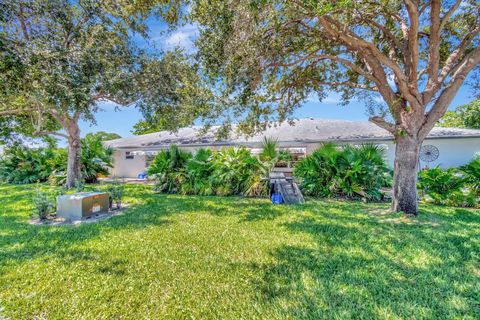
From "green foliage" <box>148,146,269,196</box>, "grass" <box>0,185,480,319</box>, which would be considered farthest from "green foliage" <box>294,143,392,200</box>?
"grass" <box>0,185,480,319</box>

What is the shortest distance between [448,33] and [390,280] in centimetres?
1113

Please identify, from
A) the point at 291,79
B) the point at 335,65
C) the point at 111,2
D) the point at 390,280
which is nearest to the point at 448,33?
the point at 335,65

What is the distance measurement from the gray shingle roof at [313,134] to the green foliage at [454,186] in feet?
20.0

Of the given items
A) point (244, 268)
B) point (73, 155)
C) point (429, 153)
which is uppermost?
point (429, 153)

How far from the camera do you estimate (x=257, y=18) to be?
21.2ft

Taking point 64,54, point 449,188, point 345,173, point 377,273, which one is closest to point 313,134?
point 345,173

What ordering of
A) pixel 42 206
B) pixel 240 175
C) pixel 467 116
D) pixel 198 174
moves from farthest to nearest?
1. pixel 467 116
2. pixel 198 174
3. pixel 240 175
4. pixel 42 206

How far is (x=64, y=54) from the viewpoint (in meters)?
7.39

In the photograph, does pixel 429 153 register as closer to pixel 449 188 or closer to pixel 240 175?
pixel 449 188

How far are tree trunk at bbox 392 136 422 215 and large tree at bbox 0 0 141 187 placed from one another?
36.5ft

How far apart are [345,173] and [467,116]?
29262 mm

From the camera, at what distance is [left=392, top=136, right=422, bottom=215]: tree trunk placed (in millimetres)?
7922

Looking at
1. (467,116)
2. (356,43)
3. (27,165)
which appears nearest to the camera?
(356,43)

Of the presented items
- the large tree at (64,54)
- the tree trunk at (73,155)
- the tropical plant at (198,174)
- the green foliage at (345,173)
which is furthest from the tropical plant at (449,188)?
the tree trunk at (73,155)
